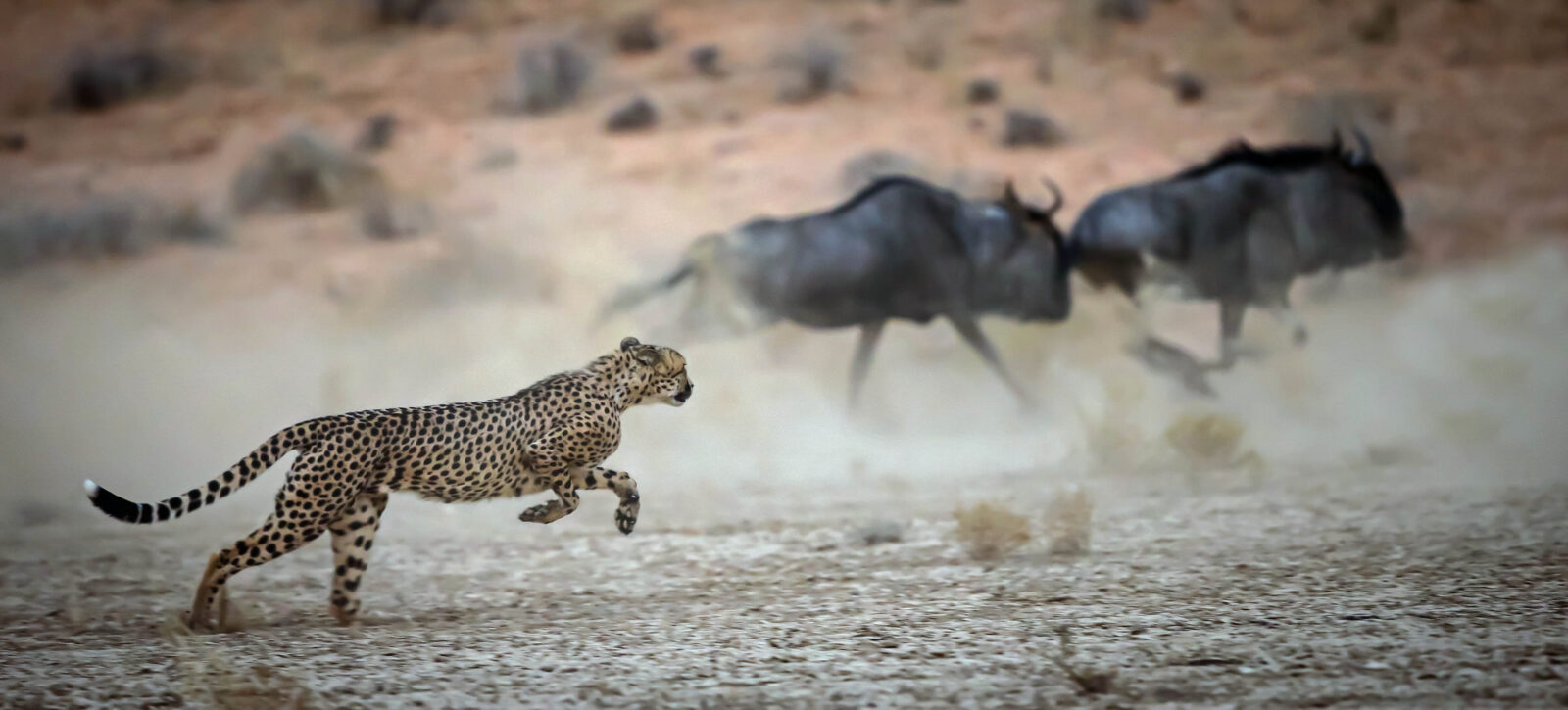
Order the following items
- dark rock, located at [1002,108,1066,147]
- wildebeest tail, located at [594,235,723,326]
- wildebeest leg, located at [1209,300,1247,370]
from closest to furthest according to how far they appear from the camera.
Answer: wildebeest tail, located at [594,235,723,326] < wildebeest leg, located at [1209,300,1247,370] < dark rock, located at [1002,108,1066,147]

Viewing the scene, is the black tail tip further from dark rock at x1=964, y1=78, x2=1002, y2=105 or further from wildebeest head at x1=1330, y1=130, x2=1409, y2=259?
wildebeest head at x1=1330, y1=130, x2=1409, y2=259

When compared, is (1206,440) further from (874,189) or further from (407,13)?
(407,13)

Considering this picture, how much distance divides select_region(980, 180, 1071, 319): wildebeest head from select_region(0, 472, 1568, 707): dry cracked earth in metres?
2.08

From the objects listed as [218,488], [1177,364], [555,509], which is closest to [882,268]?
[1177,364]

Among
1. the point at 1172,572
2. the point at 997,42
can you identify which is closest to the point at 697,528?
the point at 1172,572

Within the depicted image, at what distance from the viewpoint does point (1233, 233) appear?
31.6ft

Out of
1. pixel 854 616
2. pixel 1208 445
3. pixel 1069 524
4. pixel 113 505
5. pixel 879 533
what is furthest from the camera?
pixel 1208 445

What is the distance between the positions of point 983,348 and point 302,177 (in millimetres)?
4904

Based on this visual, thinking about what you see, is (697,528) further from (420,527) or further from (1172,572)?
(1172,572)

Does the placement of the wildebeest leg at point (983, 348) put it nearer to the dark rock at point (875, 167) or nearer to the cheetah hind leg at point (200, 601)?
the dark rock at point (875, 167)

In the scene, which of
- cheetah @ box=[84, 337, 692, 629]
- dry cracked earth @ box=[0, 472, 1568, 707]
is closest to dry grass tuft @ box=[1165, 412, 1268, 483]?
dry cracked earth @ box=[0, 472, 1568, 707]

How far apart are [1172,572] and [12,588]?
17.3ft

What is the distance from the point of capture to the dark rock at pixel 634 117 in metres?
9.77

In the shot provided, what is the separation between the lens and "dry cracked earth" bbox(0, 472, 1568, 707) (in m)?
4.08
